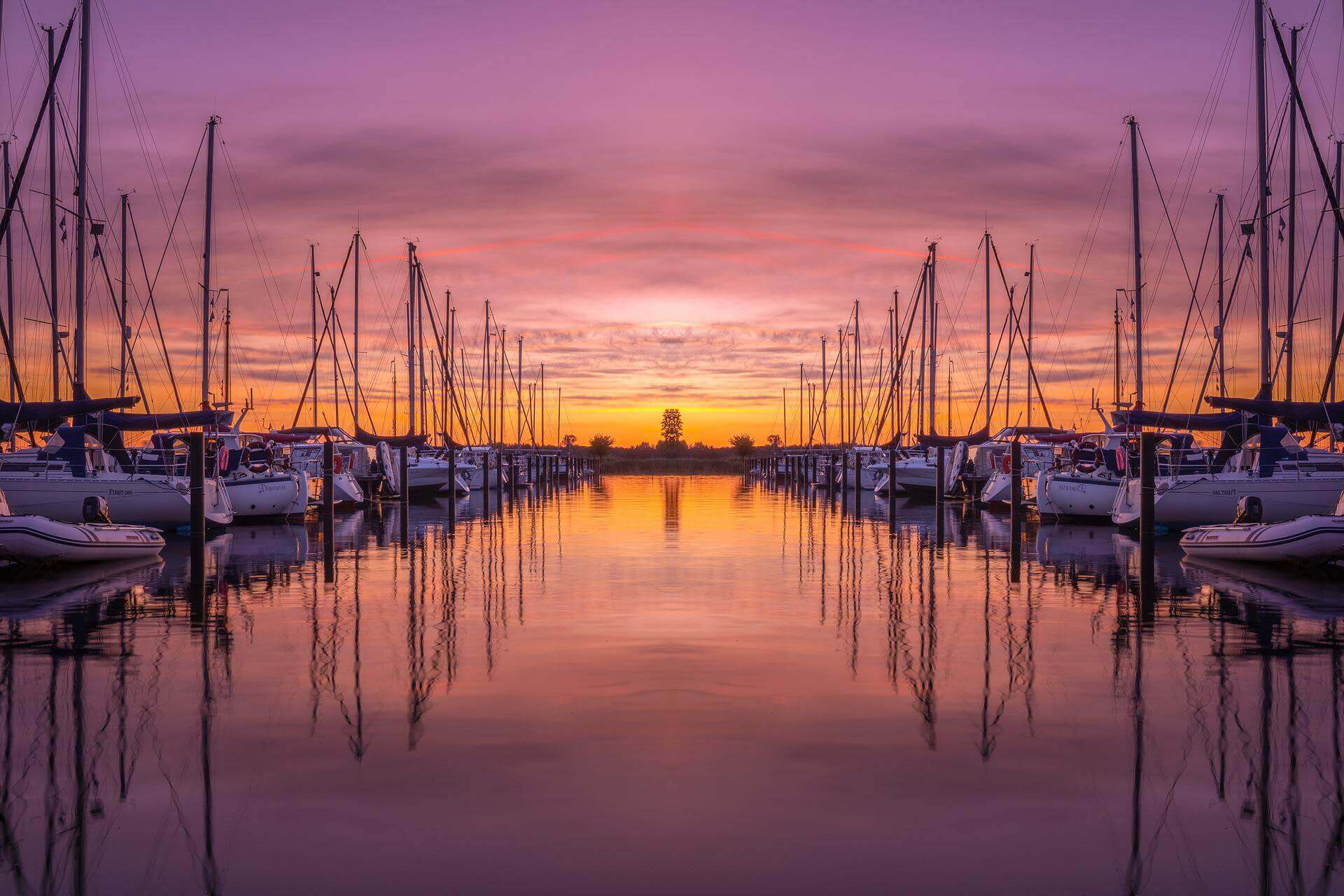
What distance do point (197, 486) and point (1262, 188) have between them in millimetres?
25686

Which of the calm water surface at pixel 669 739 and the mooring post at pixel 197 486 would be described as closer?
the calm water surface at pixel 669 739

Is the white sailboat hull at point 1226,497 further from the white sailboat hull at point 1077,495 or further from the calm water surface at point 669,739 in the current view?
the calm water surface at point 669,739

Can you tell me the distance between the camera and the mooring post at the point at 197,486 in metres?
20.8

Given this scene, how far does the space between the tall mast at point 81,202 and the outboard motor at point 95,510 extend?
806 centimetres

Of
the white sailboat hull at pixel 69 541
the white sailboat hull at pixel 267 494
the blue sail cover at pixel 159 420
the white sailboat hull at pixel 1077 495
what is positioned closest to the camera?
the white sailboat hull at pixel 69 541

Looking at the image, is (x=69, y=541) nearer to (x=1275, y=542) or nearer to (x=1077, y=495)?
(x=1275, y=542)

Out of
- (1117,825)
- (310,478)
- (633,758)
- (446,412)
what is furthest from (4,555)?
(446,412)

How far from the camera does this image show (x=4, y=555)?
19266 millimetres

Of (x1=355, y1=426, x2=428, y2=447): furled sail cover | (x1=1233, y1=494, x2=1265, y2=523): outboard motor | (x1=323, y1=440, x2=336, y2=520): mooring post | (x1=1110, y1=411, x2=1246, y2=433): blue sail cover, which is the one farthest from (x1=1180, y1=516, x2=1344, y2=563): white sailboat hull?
(x1=355, y1=426, x2=428, y2=447): furled sail cover

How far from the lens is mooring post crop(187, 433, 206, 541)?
2077 centimetres

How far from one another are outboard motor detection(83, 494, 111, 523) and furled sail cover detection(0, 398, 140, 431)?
3588 mm

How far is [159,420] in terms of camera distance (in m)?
31.9

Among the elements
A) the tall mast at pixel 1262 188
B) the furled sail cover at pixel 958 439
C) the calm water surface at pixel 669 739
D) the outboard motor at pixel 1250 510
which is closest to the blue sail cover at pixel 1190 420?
the tall mast at pixel 1262 188

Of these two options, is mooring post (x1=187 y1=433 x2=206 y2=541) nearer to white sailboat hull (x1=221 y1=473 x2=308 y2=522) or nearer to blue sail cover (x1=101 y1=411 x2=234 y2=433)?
blue sail cover (x1=101 y1=411 x2=234 y2=433)
